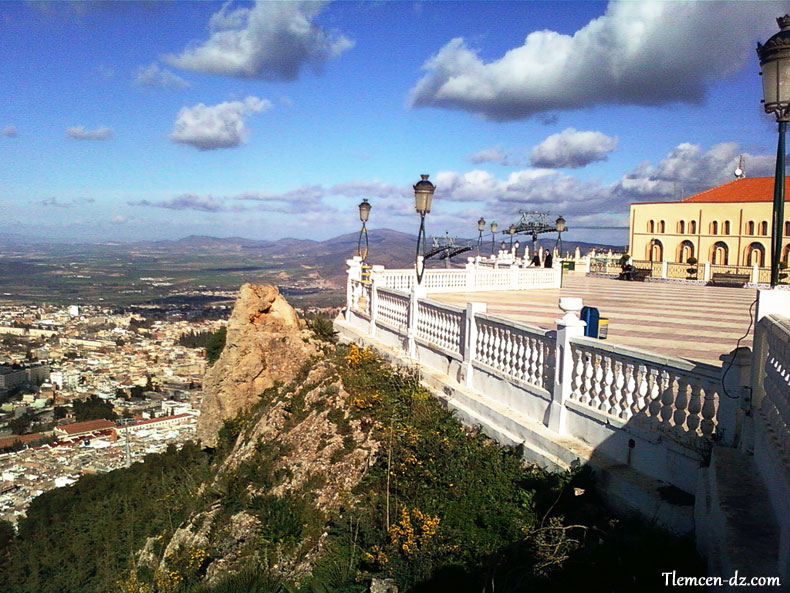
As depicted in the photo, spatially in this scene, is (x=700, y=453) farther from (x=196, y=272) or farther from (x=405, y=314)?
(x=196, y=272)

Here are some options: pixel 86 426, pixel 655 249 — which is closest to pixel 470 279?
pixel 86 426

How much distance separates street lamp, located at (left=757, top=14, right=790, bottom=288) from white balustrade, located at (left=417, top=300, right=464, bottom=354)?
169 inches

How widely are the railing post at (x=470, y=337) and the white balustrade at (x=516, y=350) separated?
0.05 m

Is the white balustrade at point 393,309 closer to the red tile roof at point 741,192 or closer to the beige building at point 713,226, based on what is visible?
the beige building at point 713,226

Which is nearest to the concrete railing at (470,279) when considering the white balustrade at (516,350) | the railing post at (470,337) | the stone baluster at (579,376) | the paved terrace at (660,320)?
the paved terrace at (660,320)

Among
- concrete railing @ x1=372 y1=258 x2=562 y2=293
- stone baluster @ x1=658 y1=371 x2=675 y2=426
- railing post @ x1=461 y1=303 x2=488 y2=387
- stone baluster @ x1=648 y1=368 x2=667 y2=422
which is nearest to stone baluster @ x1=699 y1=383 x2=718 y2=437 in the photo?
stone baluster @ x1=658 y1=371 x2=675 y2=426

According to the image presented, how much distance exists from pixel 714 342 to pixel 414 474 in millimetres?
5015

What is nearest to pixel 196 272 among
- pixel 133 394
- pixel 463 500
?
pixel 133 394

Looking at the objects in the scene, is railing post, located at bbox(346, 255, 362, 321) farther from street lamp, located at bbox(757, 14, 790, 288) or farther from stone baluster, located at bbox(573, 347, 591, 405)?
street lamp, located at bbox(757, 14, 790, 288)

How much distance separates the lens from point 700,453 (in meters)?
4.16

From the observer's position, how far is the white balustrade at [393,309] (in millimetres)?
10391

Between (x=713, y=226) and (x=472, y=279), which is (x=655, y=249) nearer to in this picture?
(x=713, y=226)

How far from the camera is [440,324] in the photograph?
8.80m

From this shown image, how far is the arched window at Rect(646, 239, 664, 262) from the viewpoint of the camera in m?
50.4
